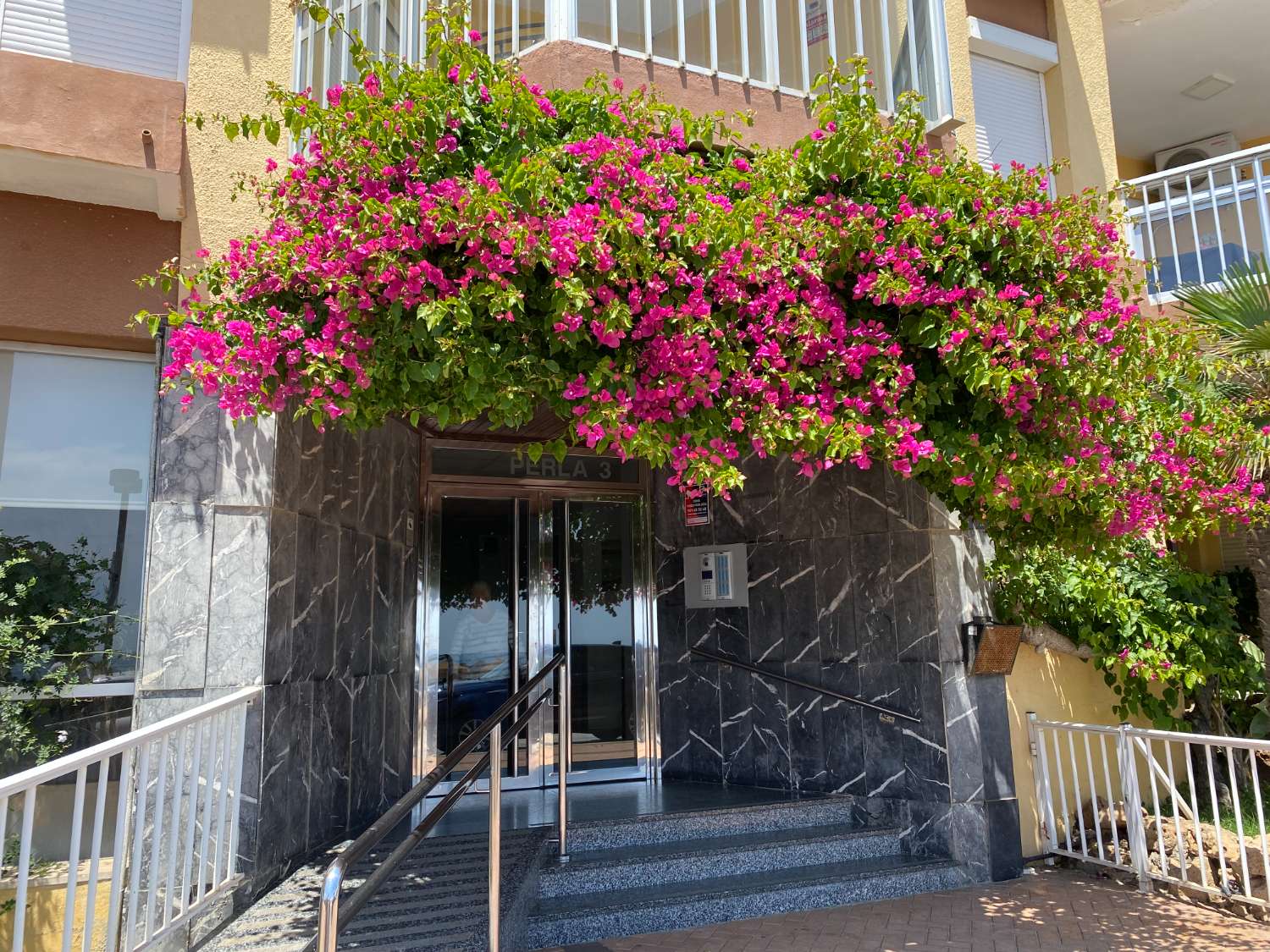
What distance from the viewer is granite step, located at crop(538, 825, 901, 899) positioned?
16.5 ft

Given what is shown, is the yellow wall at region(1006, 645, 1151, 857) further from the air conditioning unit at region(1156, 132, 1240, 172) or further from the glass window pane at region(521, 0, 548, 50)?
the air conditioning unit at region(1156, 132, 1240, 172)

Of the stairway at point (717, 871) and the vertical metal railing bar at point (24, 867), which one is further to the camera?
the stairway at point (717, 871)

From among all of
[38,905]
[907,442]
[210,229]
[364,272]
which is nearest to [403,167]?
[364,272]

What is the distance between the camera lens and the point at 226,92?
5.33 meters

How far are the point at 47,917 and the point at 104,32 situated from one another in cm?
469

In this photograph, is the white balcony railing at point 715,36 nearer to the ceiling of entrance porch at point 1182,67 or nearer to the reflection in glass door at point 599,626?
the reflection in glass door at point 599,626

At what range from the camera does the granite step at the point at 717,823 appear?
18.2 feet

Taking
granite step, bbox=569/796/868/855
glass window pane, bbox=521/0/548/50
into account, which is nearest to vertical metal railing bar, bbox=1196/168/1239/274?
granite step, bbox=569/796/868/855

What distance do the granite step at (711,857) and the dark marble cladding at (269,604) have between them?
4.55 feet

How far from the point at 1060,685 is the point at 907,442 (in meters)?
3.31

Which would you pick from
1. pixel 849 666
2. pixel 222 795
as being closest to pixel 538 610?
pixel 849 666

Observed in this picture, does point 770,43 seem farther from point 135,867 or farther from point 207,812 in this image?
point 135,867

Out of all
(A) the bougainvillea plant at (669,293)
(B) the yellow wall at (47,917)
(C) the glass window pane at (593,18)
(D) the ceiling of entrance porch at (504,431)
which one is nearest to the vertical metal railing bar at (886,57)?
(A) the bougainvillea plant at (669,293)

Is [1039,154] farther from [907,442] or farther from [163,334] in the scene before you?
[163,334]
